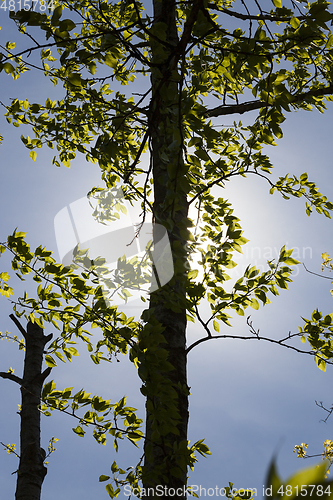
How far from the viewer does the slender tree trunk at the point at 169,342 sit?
6.53 feet

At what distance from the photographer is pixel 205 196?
166 inches

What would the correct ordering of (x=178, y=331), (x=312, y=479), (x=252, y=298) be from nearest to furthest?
(x=312, y=479), (x=178, y=331), (x=252, y=298)

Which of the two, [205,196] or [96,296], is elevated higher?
[205,196]

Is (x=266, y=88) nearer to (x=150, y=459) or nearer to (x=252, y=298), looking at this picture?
(x=252, y=298)

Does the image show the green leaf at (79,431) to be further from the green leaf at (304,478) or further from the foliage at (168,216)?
the green leaf at (304,478)

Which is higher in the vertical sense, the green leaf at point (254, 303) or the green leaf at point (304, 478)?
the green leaf at point (254, 303)

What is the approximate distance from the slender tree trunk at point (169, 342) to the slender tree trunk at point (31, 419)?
1514 millimetres

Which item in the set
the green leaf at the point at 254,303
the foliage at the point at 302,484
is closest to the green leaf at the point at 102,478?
the green leaf at the point at 254,303

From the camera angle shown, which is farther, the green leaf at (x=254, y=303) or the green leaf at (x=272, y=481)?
the green leaf at (x=254, y=303)

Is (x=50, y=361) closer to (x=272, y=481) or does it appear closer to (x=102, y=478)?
(x=102, y=478)

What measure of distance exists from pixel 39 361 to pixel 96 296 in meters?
2.14

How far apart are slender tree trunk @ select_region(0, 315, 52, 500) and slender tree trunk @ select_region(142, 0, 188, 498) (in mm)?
1514

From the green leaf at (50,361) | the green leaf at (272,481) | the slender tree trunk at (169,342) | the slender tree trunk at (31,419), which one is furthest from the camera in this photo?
the slender tree trunk at (31,419)

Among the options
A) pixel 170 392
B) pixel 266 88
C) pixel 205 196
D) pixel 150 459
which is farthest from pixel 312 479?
pixel 205 196
